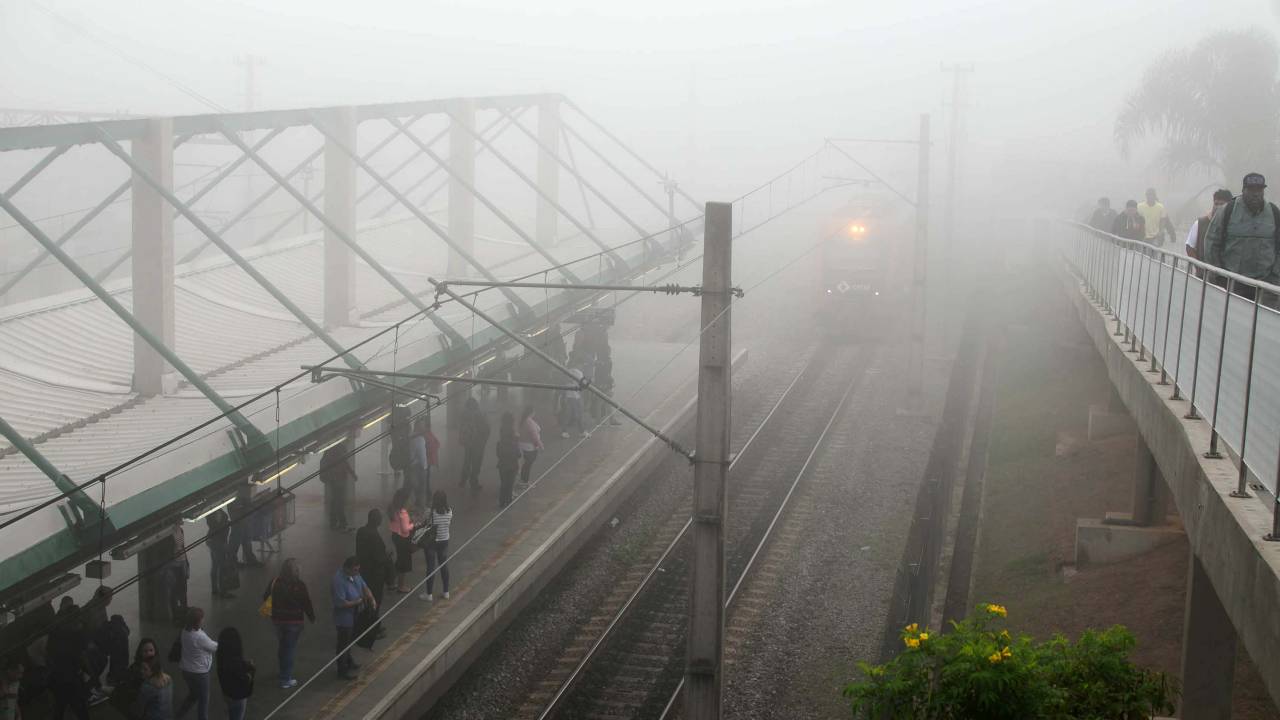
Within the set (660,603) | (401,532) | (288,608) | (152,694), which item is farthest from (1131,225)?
(152,694)

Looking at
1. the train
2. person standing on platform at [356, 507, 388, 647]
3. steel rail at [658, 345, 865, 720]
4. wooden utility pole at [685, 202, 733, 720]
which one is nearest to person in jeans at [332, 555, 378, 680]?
person standing on platform at [356, 507, 388, 647]

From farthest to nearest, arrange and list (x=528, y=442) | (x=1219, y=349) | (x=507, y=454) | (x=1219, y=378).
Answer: (x=528, y=442) → (x=507, y=454) → (x=1219, y=349) → (x=1219, y=378)

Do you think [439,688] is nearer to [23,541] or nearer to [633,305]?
[23,541]

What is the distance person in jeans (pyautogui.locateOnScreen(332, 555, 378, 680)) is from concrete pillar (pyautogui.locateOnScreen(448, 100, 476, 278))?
11085 mm

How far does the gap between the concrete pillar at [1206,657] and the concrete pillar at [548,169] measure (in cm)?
2174

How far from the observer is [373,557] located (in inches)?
540

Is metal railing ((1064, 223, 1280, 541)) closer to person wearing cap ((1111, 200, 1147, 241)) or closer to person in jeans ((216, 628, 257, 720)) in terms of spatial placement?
person wearing cap ((1111, 200, 1147, 241))

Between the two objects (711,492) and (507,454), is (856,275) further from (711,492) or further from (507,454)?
(711,492)

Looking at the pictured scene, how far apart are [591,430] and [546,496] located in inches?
155

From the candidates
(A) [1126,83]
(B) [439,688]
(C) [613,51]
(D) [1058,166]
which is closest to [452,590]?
(B) [439,688]

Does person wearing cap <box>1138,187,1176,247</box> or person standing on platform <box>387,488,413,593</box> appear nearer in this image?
person standing on platform <box>387,488,413,593</box>

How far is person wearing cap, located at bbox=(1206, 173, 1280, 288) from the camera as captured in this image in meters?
8.99

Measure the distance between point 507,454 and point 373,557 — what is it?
16.8 feet

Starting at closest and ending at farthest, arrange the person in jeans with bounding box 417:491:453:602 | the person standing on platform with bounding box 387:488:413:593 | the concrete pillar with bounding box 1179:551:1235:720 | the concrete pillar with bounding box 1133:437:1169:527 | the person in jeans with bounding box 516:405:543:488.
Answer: the concrete pillar with bounding box 1179:551:1235:720
the person standing on platform with bounding box 387:488:413:593
the person in jeans with bounding box 417:491:453:602
the concrete pillar with bounding box 1133:437:1169:527
the person in jeans with bounding box 516:405:543:488
